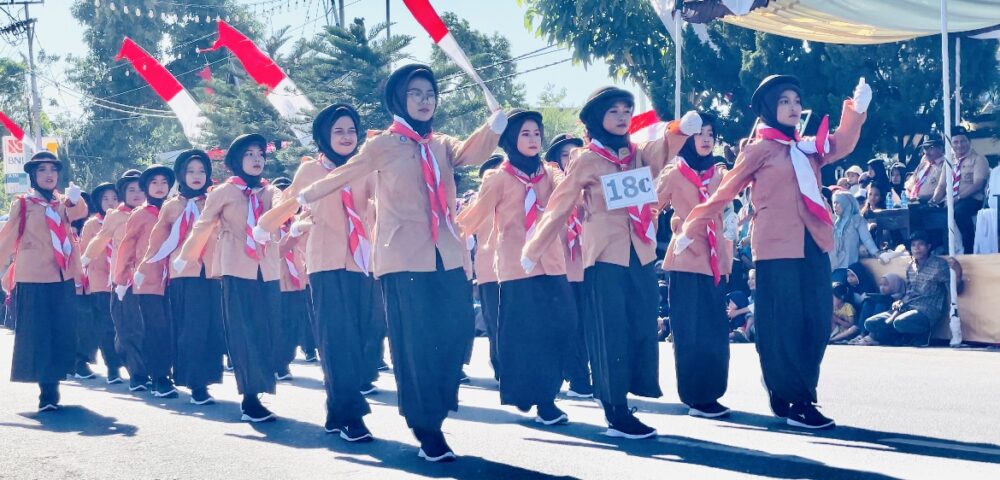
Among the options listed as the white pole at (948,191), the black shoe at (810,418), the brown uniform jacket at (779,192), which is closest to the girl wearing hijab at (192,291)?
the brown uniform jacket at (779,192)

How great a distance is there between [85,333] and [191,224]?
14.8 ft

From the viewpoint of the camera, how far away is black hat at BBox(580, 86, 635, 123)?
8.18 metres

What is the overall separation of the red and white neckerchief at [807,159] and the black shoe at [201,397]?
5.53m

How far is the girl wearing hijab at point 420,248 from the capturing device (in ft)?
24.9

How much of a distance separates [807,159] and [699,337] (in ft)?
4.70

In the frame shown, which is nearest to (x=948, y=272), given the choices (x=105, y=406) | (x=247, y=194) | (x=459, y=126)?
(x=247, y=194)

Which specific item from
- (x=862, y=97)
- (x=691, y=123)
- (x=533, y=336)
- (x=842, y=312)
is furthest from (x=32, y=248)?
(x=842, y=312)

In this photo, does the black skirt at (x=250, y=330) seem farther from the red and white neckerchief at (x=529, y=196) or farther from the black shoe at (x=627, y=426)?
the black shoe at (x=627, y=426)

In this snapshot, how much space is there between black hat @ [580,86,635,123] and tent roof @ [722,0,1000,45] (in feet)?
24.4

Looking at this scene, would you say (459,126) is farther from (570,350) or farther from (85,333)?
(570,350)

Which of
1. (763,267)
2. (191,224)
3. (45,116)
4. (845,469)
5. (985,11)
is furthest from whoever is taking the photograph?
(45,116)

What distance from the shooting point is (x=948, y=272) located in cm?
1372

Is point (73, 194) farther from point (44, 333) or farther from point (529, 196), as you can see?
point (529, 196)

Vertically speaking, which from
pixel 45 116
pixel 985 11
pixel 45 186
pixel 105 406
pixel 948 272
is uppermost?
pixel 45 116
